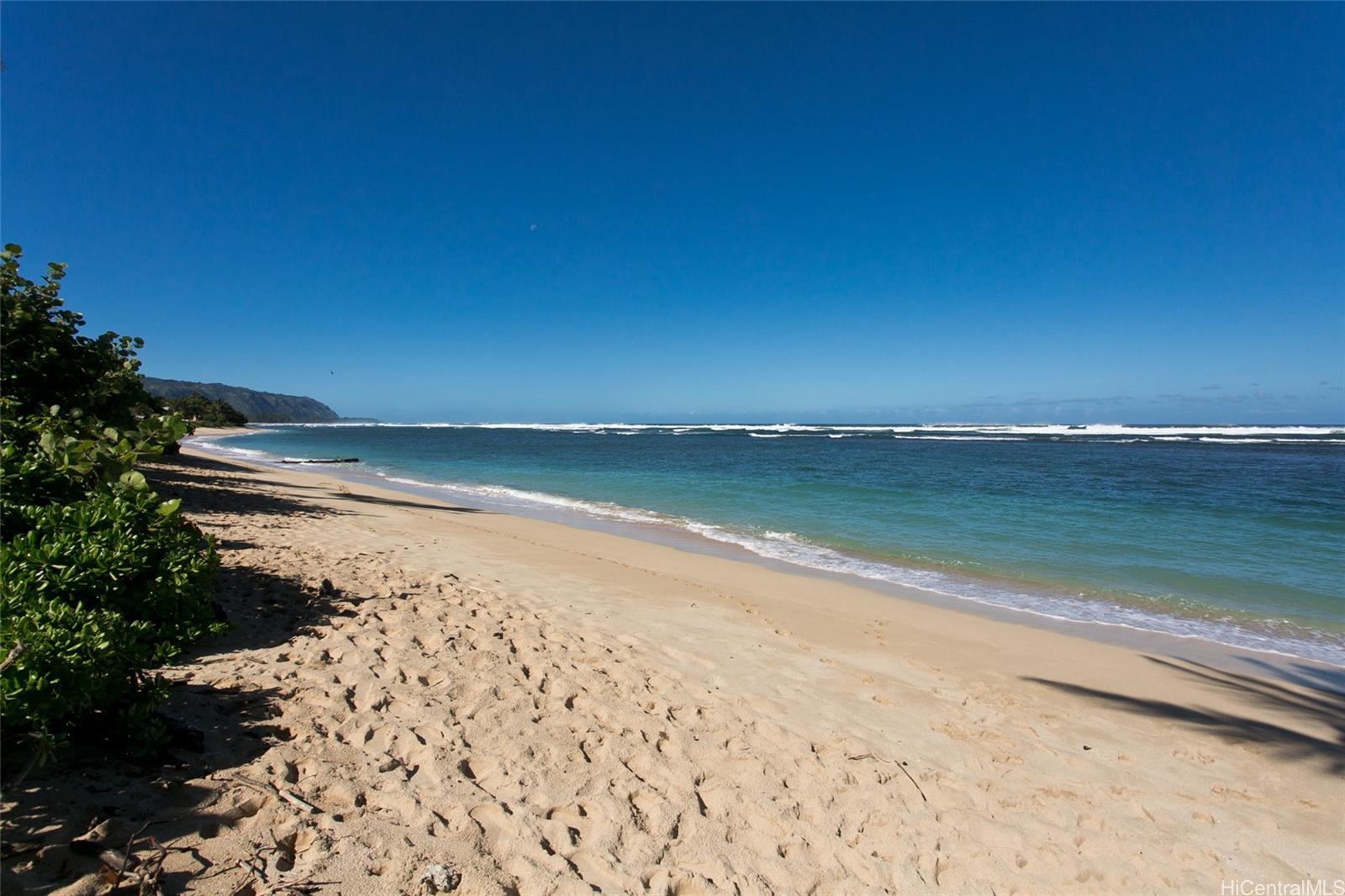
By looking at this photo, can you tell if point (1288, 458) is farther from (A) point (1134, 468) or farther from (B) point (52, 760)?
(B) point (52, 760)

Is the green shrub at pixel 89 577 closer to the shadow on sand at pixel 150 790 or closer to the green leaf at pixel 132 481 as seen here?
the green leaf at pixel 132 481

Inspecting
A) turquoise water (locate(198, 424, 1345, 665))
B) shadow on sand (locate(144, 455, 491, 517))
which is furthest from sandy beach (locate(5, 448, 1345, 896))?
shadow on sand (locate(144, 455, 491, 517))

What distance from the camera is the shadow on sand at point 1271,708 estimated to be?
4.83 m

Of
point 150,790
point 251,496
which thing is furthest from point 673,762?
point 251,496

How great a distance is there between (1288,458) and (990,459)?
17260 millimetres

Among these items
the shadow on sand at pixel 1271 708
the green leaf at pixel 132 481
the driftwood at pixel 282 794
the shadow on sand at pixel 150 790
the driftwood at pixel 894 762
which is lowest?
the shadow on sand at pixel 1271 708

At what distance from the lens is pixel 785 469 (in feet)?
101

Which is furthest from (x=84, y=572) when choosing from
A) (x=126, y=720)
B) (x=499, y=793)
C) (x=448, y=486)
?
(x=448, y=486)

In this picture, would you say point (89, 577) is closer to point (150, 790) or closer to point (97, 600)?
point (97, 600)

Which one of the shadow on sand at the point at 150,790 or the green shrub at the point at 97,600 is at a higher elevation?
the green shrub at the point at 97,600

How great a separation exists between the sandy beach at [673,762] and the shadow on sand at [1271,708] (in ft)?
0.11

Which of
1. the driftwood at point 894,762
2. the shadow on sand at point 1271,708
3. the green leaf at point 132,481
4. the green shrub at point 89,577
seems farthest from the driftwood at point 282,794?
the shadow on sand at point 1271,708

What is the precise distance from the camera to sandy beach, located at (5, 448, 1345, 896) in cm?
253

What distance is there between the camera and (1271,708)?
553 cm
